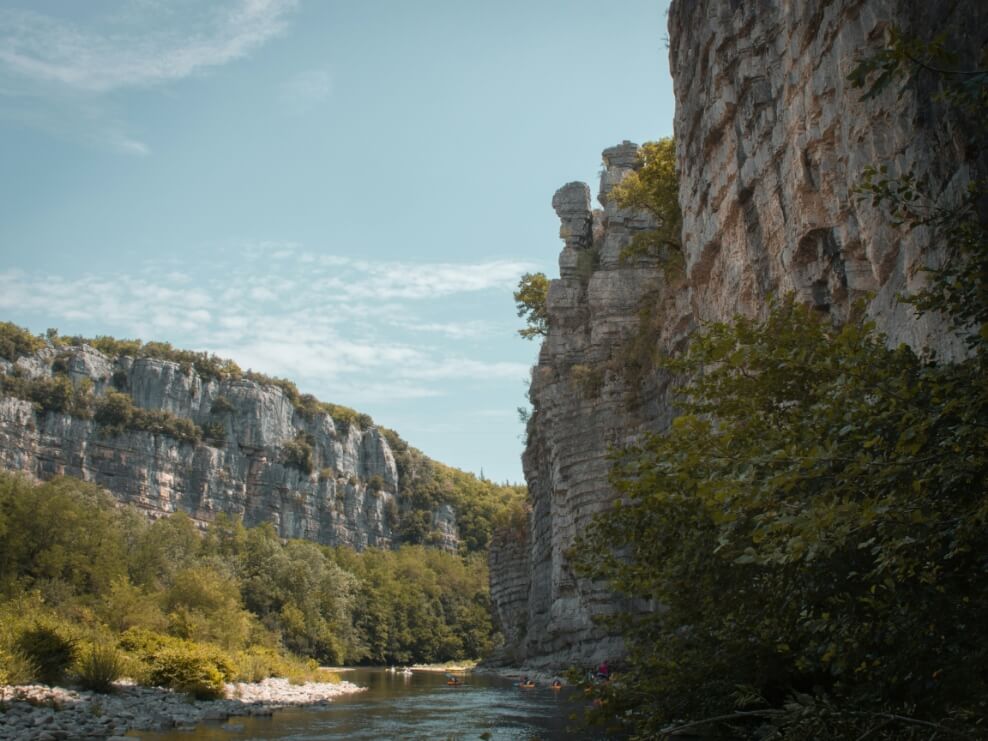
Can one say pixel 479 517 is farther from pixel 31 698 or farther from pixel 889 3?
pixel 889 3

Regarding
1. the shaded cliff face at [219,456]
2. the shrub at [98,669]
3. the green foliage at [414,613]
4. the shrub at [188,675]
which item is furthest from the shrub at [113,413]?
the shrub at [98,669]

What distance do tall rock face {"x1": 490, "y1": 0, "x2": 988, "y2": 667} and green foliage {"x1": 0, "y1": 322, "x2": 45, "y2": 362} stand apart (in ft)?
306

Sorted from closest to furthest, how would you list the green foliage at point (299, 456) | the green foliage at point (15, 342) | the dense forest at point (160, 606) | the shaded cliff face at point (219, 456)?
the dense forest at point (160, 606), the shaded cliff face at point (219, 456), the green foliage at point (15, 342), the green foliage at point (299, 456)

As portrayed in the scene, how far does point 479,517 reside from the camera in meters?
157

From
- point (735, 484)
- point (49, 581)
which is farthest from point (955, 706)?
point (49, 581)

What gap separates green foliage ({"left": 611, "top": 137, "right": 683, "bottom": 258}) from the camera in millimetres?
35812

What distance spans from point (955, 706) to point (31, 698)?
78.8ft

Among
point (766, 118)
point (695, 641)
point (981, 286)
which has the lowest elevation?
point (695, 641)

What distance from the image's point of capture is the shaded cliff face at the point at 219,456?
113m

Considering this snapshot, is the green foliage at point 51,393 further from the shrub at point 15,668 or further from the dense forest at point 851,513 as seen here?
the dense forest at point 851,513

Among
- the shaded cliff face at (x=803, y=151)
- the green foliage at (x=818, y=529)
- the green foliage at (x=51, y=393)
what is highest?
the green foliage at (x=51, y=393)

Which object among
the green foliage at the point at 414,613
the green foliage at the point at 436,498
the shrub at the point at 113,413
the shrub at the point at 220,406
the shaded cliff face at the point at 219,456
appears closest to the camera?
the green foliage at the point at 414,613

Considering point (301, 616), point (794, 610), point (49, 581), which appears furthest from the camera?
point (301, 616)

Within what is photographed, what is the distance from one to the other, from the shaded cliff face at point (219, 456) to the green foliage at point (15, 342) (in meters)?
1.21
